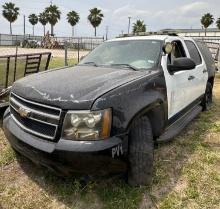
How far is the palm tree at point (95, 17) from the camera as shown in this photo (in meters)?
63.3

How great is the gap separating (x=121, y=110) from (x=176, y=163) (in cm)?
147

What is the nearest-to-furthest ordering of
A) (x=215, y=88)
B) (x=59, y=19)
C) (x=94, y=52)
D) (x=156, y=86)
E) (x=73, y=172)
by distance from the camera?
(x=73, y=172)
(x=156, y=86)
(x=94, y=52)
(x=215, y=88)
(x=59, y=19)

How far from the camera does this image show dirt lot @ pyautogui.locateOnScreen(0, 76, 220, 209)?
318 cm

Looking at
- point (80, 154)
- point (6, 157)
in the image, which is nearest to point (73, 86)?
point (80, 154)

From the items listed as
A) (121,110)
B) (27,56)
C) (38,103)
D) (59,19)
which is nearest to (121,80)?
(121,110)

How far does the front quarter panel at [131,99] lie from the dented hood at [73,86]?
0.08 metres

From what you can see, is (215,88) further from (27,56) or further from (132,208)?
(132,208)

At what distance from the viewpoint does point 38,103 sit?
3.15 m

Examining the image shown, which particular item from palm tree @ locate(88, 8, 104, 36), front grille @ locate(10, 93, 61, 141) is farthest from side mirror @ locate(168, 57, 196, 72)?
palm tree @ locate(88, 8, 104, 36)

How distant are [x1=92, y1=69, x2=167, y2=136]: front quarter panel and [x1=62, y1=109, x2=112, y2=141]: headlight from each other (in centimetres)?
10

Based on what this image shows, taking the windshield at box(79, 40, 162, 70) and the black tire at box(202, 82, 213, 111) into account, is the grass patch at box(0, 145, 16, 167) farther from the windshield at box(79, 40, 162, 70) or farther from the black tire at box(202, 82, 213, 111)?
the black tire at box(202, 82, 213, 111)

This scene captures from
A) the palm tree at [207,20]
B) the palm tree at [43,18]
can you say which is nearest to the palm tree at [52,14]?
the palm tree at [43,18]

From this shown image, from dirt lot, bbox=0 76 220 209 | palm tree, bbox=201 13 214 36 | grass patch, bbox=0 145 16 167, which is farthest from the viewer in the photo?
palm tree, bbox=201 13 214 36

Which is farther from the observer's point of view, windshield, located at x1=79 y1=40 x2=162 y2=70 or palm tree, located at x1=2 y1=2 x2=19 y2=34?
palm tree, located at x1=2 y1=2 x2=19 y2=34
